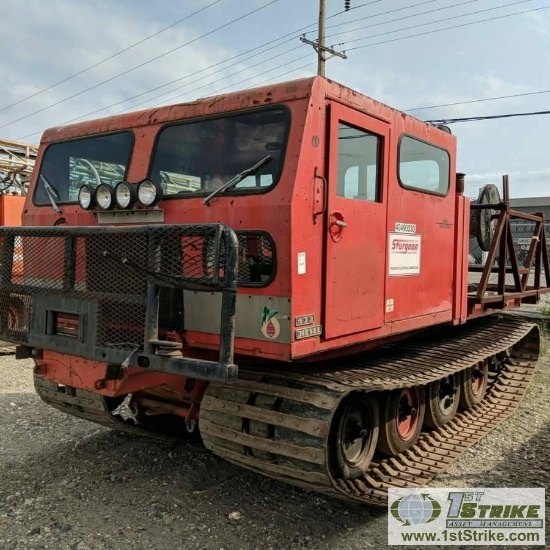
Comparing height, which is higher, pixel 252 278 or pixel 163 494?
pixel 252 278

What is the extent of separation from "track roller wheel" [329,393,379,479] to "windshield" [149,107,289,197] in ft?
5.02

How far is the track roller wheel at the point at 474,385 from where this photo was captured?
5.65 meters

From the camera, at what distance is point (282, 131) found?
132 inches

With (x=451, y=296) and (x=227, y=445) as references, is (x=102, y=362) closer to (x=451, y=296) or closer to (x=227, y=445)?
(x=227, y=445)

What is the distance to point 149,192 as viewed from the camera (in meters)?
3.69

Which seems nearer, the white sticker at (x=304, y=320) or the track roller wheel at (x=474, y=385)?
the white sticker at (x=304, y=320)

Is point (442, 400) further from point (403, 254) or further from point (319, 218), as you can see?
point (319, 218)

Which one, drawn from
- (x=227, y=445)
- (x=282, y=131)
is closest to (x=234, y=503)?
(x=227, y=445)

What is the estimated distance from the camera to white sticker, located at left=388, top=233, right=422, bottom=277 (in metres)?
4.07

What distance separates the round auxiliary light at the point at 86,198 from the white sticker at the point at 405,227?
7.04ft

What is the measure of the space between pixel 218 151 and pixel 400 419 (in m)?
2.57

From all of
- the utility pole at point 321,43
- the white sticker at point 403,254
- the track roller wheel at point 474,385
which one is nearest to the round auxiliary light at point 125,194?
the white sticker at point 403,254

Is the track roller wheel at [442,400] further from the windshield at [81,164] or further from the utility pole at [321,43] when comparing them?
the utility pole at [321,43]

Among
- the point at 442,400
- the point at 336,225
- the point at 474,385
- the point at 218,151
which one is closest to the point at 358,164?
the point at 336,225
